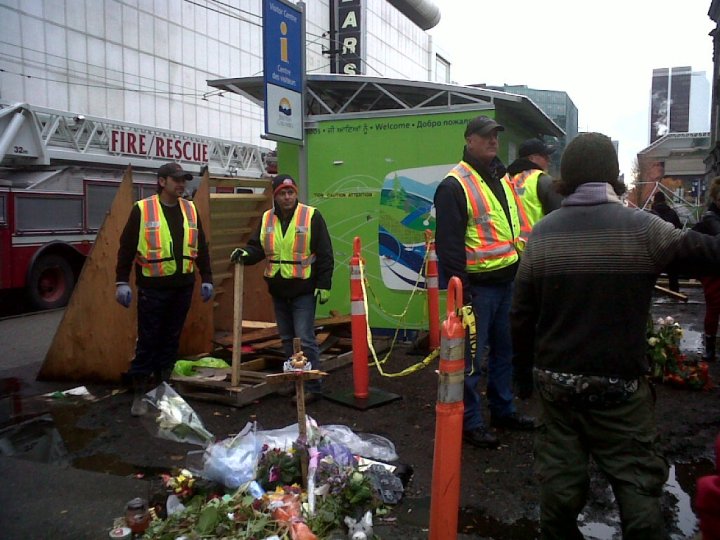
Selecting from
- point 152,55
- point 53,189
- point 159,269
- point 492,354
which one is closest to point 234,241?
point 159,269

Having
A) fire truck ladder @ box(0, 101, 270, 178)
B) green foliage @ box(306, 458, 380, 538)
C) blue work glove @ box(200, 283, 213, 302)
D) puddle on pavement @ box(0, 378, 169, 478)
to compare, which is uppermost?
fire truck ladder @ box(0, 101, 270, 178)

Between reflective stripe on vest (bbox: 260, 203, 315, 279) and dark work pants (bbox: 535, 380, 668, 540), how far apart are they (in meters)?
3.11

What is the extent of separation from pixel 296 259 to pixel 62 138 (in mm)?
10522

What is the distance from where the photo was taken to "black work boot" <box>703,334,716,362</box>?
6.71 m

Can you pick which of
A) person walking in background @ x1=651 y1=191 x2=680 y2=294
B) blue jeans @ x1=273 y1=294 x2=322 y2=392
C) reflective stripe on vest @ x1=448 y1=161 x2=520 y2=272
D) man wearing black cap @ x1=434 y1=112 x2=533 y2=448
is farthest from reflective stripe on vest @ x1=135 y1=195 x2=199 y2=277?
person walking in background @ x1=651 y1=191 x2=680 y2=294

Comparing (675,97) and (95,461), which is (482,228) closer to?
(95,461)

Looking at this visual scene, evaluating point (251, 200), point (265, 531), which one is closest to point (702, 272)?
point (265, 531)

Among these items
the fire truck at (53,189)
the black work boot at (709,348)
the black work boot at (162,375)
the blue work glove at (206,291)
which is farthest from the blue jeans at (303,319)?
the fire truck at (53,189)

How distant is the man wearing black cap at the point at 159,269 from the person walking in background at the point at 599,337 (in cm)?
383

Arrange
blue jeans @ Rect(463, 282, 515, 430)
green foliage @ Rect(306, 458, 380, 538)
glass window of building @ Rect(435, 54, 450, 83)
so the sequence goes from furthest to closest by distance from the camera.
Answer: glass window of building @ Rect(435, 54, 450, 83)
blue jeans @ Rect(463, 282, 515, 430)
green foliage @ Rect(306, 458, 380, 538)

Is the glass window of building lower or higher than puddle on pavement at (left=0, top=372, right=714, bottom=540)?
higher

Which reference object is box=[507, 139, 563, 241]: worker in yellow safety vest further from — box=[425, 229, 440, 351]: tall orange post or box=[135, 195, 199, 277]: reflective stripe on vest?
box=[135, 195, 199, 277]: reflective stripe on vest

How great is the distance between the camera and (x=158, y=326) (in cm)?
569

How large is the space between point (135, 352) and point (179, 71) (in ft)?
79.2
